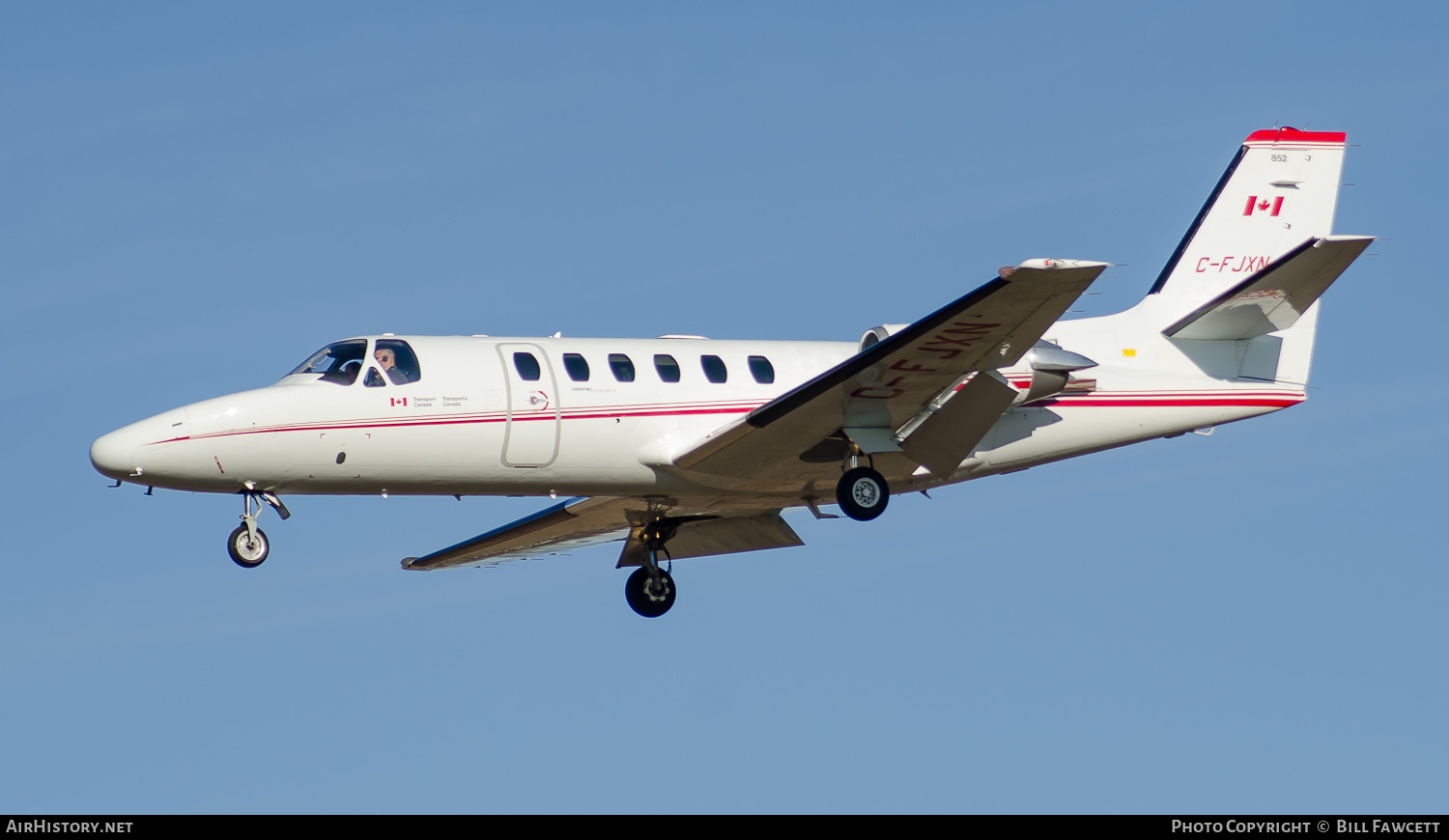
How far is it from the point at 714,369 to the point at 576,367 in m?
1.89

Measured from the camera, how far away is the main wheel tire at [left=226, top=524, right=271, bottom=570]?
20203 mm

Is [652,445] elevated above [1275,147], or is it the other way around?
[1275,147]

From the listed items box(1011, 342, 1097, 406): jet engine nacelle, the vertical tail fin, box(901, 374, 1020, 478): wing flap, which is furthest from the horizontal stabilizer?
box(901, 374, 1020, 478): wing flap

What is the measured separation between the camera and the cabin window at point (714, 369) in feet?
74.6

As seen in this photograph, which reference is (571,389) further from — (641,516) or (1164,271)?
(1164,271)

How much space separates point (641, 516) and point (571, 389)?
372cm

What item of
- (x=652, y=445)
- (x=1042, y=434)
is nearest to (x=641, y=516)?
(x=652, y=445)

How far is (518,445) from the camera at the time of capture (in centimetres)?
2153

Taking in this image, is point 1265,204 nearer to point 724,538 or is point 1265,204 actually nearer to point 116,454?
point 724,538

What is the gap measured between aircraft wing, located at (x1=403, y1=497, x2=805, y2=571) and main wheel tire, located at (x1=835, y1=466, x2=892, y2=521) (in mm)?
2485

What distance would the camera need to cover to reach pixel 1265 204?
26250mm

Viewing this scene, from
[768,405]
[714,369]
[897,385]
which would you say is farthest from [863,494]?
[714,369]

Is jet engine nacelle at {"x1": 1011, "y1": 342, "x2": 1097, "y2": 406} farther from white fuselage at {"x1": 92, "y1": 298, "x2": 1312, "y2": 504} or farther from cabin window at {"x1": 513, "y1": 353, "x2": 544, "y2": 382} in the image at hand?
cabin window at {"x1": 513, "y1": 353, "x2": 544, "y2": 382}

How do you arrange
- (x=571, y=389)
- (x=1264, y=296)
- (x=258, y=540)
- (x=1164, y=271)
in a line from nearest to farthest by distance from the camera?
1. (x=258, y=540)
2. (x=571, y=389)
3. (x=1264, y=296)
4. (x=1164, y=271)
